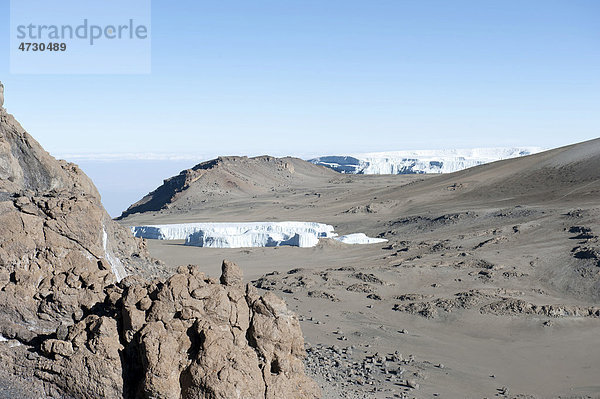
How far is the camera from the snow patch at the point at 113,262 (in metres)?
11.9

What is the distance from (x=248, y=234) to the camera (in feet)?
104

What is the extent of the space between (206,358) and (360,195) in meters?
40.0

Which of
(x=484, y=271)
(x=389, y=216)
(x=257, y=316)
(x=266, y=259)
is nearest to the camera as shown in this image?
(x=257, y=316)

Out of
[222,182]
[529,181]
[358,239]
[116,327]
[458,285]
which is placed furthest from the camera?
[222,182]

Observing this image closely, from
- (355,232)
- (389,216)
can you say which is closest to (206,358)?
(355,232)

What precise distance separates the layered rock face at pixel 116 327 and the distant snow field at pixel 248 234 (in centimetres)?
1986

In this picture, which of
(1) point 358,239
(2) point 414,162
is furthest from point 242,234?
(2) point 414,162

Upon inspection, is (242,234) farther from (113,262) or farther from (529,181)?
(113,262)

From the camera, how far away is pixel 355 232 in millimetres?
34344

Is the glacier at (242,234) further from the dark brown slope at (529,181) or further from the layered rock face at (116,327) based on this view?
the layered rock face at (116,327)

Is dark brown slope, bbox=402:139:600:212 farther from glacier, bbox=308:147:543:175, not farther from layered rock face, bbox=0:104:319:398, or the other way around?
glacier, bbox=308:147:543:175

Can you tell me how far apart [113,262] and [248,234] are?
19.3 m

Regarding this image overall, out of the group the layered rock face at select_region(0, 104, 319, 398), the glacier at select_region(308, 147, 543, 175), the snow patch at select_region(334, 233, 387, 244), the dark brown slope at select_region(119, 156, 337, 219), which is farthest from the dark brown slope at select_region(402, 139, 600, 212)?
the glacier at select_region(308, 147, 543, 175)

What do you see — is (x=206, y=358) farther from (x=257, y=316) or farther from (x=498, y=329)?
(x=498, y=329)
